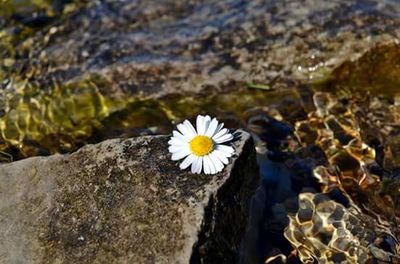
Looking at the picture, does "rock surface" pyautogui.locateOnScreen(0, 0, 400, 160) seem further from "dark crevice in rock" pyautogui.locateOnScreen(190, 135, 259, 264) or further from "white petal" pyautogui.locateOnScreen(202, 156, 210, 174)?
"white petal" pyautogui.locateOnScreen(202, 156, 210, 174)

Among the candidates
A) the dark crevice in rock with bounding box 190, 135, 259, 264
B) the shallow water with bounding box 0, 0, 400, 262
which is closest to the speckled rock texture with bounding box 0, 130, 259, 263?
the dark crevice in rock with bounding box 190, 135, 259, 264

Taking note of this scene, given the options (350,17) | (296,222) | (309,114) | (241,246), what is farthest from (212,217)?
(350,17)

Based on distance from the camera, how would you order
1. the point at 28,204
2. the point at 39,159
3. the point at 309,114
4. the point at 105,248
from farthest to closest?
the point at 309,114 → the point at 39,159 → the point at 28,204 → the point at 105,248

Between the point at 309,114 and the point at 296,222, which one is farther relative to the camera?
the point at 309,114

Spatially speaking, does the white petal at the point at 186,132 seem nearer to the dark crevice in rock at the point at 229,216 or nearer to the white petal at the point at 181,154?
the white petal at the point at 181,154

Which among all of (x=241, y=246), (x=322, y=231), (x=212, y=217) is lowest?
(x=322, y=231)

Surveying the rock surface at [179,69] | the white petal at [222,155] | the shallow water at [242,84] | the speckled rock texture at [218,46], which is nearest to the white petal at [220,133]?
the white petal at [222,155]

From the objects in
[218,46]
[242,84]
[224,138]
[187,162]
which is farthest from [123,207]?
[218,46]

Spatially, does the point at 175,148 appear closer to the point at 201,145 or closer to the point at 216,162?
the point at 201,145

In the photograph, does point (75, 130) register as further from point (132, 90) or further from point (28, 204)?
point (28, 204)
